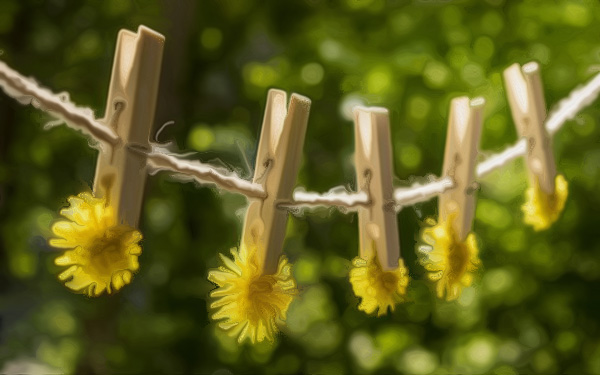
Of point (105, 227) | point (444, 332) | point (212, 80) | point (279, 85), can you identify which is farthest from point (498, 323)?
point (105, 227)

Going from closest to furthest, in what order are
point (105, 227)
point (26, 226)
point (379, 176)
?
1. point (105, 227)
2. point (379, 176)
3. point (26, 226)

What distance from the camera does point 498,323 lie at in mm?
1237

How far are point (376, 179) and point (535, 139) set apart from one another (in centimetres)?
29

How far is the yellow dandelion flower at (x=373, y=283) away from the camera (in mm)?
658

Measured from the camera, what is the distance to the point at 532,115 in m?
0.78

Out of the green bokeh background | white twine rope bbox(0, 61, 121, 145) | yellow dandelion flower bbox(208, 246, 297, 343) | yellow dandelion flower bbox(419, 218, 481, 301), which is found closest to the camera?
white twine rope bbox(0, 61, 121, 145)

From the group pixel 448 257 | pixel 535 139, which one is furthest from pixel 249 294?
pixel 535 139

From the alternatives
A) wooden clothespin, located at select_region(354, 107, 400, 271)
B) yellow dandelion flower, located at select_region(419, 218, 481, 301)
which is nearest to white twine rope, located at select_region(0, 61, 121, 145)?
wooden clothespin, located at select_region(354, 107, 400, 271)

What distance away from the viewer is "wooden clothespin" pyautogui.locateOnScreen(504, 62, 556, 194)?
30.3 inches

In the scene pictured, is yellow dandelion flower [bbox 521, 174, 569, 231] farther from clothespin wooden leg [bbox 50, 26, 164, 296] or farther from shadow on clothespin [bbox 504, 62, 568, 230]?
clothespin wooden leg [bbox 50, 26, 164, 296]

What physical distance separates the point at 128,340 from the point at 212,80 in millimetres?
561

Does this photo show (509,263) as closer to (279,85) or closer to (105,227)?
(279,85)

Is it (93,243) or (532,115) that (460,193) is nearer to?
(532,115)

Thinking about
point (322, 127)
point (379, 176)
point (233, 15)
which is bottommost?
point (379, 176)
